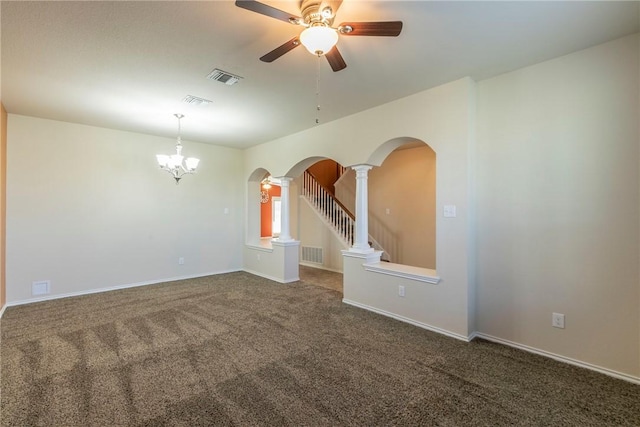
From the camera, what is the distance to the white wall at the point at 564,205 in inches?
95.1

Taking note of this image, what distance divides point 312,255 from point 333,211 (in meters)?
1.29

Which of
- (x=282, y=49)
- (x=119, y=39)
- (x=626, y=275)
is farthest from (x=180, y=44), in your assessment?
(x=626, y=275)

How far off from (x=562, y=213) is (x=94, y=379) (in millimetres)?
4243

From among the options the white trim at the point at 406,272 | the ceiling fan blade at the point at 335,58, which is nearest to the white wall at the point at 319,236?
the white trim at the point at 406,272

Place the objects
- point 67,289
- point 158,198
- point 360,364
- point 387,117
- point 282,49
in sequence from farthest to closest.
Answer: point 158,198
point 67,289
point 387,117
point 360,364
point 282,49

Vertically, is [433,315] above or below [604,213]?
below

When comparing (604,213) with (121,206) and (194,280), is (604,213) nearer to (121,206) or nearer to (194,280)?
(194,280)

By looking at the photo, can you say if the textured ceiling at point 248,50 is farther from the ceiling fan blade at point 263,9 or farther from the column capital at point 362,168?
the column capital at point 362,168

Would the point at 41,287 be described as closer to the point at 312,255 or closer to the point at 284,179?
the point at 284,179

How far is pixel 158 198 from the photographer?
18.1 feet

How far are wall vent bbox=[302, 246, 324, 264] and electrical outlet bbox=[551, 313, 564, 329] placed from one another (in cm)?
502

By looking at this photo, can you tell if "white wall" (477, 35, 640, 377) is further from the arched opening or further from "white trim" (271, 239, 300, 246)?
"white trim" (271, 239, 300, 246)

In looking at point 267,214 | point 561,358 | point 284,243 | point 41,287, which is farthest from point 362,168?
point 267,214

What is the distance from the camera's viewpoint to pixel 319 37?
183cm
